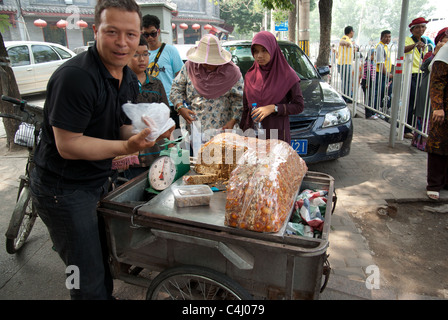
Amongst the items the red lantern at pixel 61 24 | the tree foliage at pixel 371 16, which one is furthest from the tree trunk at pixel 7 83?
the tree foliage at pixel 371 16

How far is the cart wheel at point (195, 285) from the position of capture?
59.6 inches

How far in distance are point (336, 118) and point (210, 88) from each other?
1.97 m

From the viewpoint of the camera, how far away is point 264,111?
9.25ft

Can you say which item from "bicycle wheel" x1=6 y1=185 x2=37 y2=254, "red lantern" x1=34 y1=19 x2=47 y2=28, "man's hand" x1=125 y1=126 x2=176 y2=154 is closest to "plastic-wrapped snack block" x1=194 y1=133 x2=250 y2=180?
"man's hand" x1=125 y1=126 x2=176 y2=154

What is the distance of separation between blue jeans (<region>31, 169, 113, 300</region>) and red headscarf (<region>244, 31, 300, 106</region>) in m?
1.85

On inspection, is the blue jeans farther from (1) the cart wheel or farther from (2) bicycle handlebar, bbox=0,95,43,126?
(2) bicycle handlebar, bbox=0,95,43,126

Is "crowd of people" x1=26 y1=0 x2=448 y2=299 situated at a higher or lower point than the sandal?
higher

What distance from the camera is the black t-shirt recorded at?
4.38 feet

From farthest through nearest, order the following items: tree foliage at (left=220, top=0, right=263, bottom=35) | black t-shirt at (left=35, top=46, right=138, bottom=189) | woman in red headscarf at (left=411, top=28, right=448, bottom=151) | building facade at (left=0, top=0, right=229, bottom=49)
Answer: tree foliage at (left=220, top=0, right=263, bottom=35), building facade at (left=0, top=0, right=229, bottom=49), woman in red headscarf at (left=411, top=28, right=448, bottom=151), black t-shirt at (left=35, top=46, right=138, bottom=189)

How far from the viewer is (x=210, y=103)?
2984 millimetres

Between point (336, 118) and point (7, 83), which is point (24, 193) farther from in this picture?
point (336, 118)

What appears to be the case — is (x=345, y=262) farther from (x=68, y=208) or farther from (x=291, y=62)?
(x=291, y=62)

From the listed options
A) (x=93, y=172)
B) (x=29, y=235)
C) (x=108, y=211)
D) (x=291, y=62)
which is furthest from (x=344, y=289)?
(x=291, y=62)
